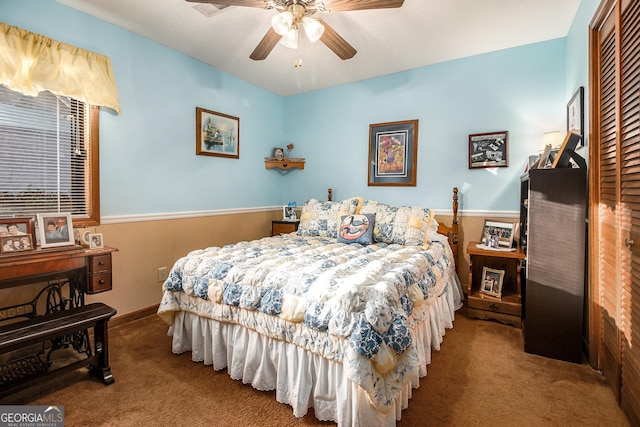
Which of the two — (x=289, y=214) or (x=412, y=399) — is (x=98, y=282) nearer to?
(x=412, y=399)

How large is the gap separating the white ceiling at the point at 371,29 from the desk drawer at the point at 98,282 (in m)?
2.07

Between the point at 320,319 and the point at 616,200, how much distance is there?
1814mm

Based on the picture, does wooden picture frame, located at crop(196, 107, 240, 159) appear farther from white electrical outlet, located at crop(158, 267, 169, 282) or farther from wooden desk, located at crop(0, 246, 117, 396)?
wooden desk, located at crop(0, 246, 117, 396)

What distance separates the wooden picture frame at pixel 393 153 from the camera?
363 cm

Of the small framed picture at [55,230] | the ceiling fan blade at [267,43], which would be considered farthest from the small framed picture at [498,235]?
the small framed picture at [55,230]

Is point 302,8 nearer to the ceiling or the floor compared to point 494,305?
nearer to the ceiling

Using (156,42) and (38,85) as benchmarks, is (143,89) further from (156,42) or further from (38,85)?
(38,85)

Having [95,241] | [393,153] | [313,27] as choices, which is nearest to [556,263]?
[393,153]

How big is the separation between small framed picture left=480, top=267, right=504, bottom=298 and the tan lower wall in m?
0.38

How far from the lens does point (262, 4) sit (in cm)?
199

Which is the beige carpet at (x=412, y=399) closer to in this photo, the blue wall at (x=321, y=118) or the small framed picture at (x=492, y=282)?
the small framed picture at (x=492, y=282)

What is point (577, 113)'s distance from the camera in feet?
7.85

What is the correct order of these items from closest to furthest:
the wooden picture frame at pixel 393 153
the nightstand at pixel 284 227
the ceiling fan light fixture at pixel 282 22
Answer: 1. the ceiling fan light fixture at pixel 282 22
2. the wooden picture frame at pixel 393 153
3. the nightstand at pixel 284 227

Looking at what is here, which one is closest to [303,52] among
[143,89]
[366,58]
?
[366,58]
